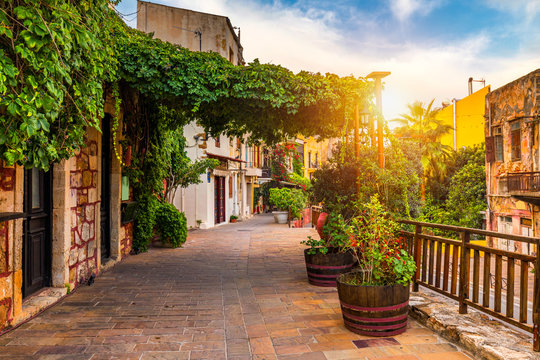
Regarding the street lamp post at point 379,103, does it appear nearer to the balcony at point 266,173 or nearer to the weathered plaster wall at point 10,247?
the weathered plaster wall at point 10,247

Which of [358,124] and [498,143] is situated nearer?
[358,124]

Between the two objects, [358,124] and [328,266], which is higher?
[358,124]

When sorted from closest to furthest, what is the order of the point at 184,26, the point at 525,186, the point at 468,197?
1. the point at 525,186
2. the point at 184,26
3. the point at 468,197

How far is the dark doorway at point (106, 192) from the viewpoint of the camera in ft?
22.8

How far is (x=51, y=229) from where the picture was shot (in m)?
4.98

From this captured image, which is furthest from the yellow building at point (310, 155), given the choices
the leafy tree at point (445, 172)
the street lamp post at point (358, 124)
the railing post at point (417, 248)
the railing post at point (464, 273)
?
the railing post at point (464, 273)

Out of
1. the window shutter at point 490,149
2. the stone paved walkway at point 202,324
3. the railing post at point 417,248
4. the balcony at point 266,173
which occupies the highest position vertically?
the window shutter at point 490,149

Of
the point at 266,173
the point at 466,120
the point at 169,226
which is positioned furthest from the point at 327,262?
the point at 266,173

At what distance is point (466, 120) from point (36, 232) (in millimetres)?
24825

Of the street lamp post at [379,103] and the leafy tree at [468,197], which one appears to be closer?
the street lamp post at [379,103]

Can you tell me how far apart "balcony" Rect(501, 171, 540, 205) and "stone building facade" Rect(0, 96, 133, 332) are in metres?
13.3

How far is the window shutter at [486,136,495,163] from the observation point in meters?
16.0

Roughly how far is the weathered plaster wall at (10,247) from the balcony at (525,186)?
47.0 feet

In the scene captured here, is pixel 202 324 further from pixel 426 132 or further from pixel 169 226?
pixel 426 132
